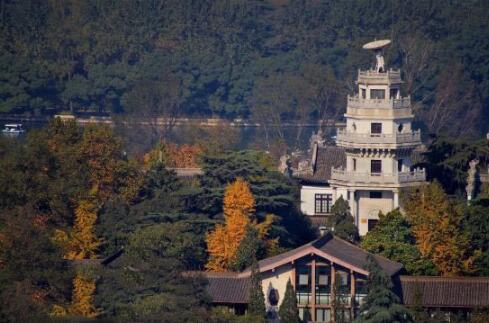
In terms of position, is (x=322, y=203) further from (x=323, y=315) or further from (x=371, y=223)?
(x=323, y=315)

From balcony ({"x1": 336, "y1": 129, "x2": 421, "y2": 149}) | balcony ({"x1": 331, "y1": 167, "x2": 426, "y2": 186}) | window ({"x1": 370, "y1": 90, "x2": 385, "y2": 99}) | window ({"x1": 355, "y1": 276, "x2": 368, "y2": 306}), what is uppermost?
window ({"x1": 370, "y1": 90, "x2": 385, "y2": 99})

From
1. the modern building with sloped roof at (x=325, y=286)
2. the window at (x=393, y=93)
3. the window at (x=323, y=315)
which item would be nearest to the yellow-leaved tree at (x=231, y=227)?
the modern building with sloped roof at (x=325, y=286)

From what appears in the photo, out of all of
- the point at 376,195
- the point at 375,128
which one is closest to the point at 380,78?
the point at 375,128

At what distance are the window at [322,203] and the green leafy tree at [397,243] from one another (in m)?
5.83

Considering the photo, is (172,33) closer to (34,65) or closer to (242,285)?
(34,65)

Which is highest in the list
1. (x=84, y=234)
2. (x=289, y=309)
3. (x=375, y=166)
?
(x=375, y=166)

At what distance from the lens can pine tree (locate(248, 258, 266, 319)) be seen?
56.9 meters

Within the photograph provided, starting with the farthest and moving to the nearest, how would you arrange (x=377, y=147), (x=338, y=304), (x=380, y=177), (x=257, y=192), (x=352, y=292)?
(x=380, y=177) < (x=377, y=147) < (x=257, y=192) < (x=352, y=292) < (x=338, y=304)

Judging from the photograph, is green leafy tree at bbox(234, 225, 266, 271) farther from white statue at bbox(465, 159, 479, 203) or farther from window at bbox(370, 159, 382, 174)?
window at bbox(370, 159, 382, 174)

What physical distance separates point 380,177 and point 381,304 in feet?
40.5

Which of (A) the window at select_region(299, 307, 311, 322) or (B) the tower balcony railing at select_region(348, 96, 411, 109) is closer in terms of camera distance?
(A) the window at select_region(299, 307, 311, 322)

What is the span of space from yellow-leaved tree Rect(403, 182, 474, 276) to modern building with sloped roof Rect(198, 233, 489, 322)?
4.90 ft

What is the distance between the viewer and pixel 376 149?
68.2 metres

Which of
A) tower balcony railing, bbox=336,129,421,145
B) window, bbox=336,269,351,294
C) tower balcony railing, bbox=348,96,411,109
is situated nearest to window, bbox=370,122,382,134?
tower balcony railing, bbox=336,129,421,145
